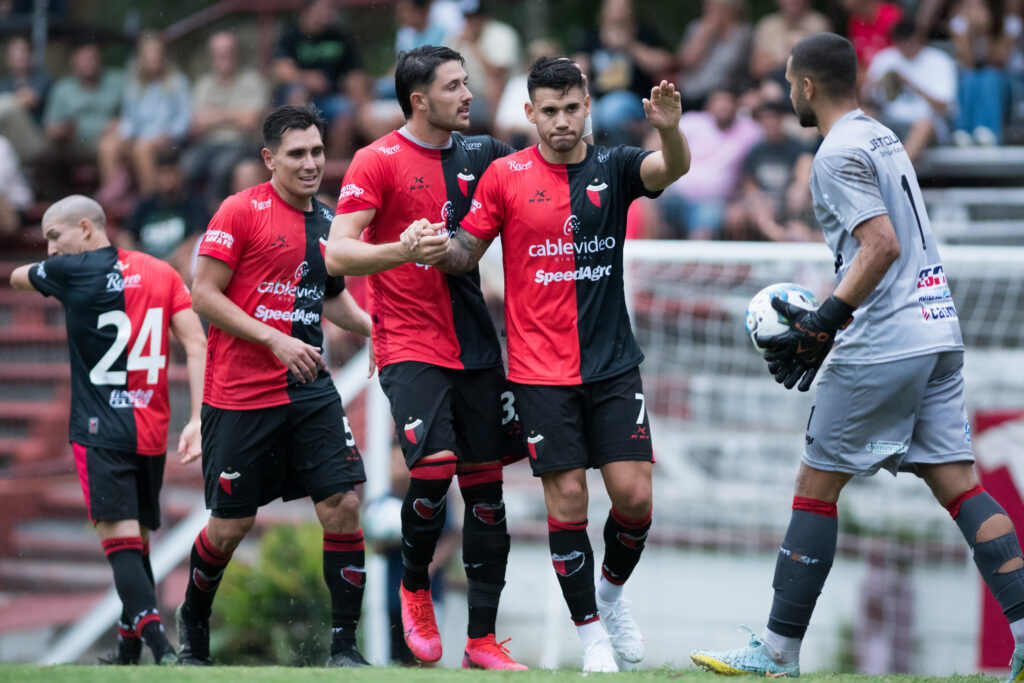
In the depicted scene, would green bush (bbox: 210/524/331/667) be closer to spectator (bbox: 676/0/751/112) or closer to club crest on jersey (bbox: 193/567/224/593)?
club crest on jersey (bbox: 193/567/224/593)

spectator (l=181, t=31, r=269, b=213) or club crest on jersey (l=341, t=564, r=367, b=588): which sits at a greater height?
spectator (l=181, t=31, r=269, b=213)

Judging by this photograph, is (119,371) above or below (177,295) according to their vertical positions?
below

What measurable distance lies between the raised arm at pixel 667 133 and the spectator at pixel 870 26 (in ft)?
20.8

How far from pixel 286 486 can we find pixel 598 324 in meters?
1.85

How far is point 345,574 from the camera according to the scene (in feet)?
18.0

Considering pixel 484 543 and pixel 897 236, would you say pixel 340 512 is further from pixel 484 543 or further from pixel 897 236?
pixel 897 236

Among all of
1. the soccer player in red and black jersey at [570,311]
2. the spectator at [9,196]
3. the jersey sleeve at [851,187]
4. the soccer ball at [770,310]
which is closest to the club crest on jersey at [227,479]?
the soccer player in red and black jersey at [570,311]

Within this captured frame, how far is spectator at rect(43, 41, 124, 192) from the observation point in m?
13.1

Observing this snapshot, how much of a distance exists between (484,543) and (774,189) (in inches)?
211

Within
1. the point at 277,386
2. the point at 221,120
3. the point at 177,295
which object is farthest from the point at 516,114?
the point at 277,386

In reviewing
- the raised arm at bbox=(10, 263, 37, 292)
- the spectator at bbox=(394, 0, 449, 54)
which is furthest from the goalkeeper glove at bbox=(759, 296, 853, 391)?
the spectator at bbox=(394, 0, 449, 54)

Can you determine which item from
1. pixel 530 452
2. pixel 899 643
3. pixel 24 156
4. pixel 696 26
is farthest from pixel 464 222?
pixel 24 156

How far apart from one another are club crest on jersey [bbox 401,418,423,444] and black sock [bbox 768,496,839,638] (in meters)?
1.59

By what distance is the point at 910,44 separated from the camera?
10164mm
